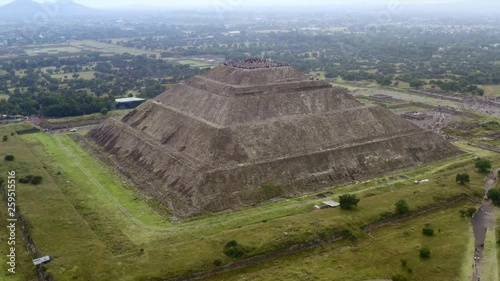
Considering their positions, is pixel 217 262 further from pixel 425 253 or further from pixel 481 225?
pixel 481 225

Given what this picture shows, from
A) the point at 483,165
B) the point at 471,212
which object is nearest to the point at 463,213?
the point at 471,212

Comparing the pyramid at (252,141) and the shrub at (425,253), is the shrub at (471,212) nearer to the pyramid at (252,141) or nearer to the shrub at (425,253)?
the shrub at (425,253)

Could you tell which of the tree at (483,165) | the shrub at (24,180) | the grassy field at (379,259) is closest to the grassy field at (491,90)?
the tree at (483,165)

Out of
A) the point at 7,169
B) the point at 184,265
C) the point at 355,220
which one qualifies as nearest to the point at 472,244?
the point at 355,220

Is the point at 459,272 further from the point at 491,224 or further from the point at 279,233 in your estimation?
the point at 279,233

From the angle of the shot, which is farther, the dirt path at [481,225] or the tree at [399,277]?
the dirt path at [481,225]

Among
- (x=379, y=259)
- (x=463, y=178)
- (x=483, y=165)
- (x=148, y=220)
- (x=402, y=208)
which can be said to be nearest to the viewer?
(x=379, y=259)
